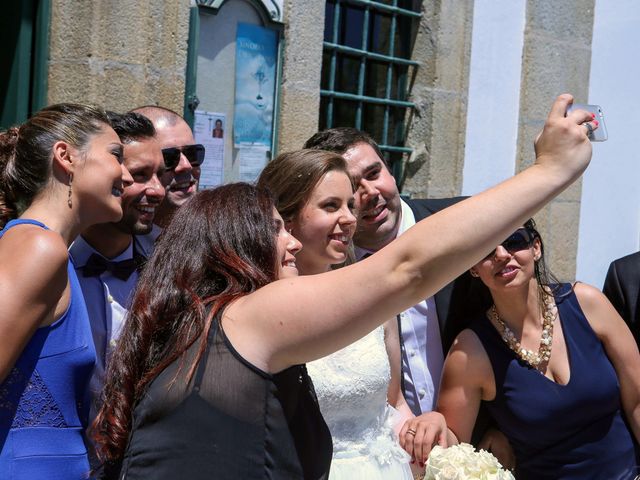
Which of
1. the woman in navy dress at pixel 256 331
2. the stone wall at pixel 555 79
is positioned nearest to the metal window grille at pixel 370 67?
the stone wall at pixel 555 79

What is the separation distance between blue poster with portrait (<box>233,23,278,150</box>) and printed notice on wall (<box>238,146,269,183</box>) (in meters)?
0.04

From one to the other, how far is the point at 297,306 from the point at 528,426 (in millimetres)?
1664

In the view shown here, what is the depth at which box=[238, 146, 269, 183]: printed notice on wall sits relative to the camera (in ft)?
18.5

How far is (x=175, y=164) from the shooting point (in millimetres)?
3586

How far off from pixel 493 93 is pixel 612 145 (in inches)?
51.3

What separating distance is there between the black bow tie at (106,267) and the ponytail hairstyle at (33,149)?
40 centimetres

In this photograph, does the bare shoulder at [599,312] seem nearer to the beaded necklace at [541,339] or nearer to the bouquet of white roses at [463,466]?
the beaded necklace at [541,339]

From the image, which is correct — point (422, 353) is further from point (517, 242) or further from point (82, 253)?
point (82, 253)

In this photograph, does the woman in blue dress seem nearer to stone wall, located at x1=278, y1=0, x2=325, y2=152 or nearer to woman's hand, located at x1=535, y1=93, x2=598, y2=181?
woman's hand, located at x1=535, y1=93, x2=598, y2=181

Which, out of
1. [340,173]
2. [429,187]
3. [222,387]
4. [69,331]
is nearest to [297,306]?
[222,387]

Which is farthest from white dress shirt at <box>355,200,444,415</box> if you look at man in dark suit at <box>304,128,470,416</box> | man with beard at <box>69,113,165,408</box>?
man with beard at <box>69,113,165,408</box>

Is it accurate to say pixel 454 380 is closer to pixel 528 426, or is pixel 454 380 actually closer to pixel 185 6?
pixel 528 426

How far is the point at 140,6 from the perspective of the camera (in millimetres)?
5031

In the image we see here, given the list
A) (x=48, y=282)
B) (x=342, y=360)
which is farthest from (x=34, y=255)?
(x=342, y=360)
